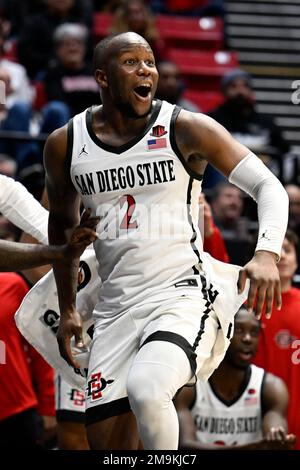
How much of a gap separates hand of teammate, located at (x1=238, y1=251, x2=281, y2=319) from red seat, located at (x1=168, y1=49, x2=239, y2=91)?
7.77m

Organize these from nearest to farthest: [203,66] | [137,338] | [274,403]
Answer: [137,338], [274,403], [203,66]

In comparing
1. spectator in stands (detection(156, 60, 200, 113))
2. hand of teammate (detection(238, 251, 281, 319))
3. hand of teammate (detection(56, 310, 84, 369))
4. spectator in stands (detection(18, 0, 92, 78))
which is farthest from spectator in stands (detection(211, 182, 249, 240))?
hand of teammate (detection(238, 251, 281, 319))

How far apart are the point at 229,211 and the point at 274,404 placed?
87.1 inches

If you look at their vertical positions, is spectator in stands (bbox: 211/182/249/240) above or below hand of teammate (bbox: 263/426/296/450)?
above

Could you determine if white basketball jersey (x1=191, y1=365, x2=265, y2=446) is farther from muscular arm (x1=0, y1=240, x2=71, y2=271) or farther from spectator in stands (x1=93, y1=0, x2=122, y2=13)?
spectator in stands (x1=93, y1=0, x2=122, y2=13)

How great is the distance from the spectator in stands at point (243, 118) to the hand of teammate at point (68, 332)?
477 cm

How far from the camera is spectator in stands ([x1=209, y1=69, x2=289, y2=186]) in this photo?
945 centimetres

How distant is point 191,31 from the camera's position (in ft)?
40.2

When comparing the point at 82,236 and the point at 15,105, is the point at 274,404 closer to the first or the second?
the point at 82,236

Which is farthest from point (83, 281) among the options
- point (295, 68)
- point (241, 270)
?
point (295, 68)

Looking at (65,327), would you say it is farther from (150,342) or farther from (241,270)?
(241,270)

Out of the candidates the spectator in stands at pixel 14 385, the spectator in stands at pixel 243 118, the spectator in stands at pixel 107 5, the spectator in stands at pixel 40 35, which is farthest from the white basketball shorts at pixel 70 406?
the spectator in stands at pixel 107 5

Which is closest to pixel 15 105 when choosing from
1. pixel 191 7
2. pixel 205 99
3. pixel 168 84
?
pixel 168 84
